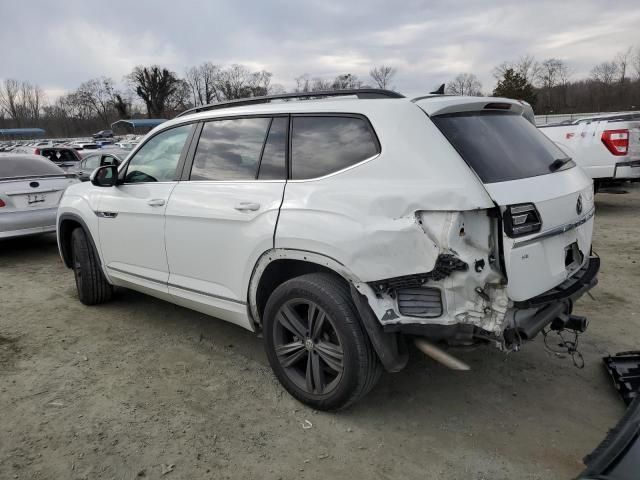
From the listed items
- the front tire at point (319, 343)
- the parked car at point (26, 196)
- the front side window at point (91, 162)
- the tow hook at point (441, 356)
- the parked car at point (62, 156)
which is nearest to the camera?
the tow hook at point (441, 356)

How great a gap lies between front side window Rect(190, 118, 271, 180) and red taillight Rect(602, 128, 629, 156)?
784cm

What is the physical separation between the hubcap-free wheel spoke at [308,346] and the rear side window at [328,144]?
2.64ft

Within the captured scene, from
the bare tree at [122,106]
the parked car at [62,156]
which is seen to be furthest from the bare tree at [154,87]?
the parked car at [62,156]

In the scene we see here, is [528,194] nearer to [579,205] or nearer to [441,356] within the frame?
[579,205]

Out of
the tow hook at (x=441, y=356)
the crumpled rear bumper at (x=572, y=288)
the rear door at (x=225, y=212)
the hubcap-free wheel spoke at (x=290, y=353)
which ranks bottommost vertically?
the hubcap-free wheel spoke at (x=290, y=353)

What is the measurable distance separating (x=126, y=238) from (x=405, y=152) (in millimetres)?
2620

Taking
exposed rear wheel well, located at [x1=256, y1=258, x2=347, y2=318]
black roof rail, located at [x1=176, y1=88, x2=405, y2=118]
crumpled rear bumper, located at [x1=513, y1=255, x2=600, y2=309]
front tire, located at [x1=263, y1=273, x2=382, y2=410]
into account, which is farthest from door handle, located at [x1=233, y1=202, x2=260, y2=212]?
crumpled rear bumper, located at [x1=513, y1=255, x2=600, y2=309]

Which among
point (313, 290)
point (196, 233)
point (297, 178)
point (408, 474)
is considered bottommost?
point (408, 474)

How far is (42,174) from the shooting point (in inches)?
301

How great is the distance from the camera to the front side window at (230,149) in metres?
3.30

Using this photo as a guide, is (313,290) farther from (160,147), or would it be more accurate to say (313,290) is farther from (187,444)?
(160,147)

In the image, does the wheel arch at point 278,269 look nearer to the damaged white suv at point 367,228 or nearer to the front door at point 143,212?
the damaged white suv at point 367,228

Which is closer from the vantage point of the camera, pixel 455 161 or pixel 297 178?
pixel 455 161

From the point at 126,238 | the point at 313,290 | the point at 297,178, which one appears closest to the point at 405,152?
the point at 297,178
